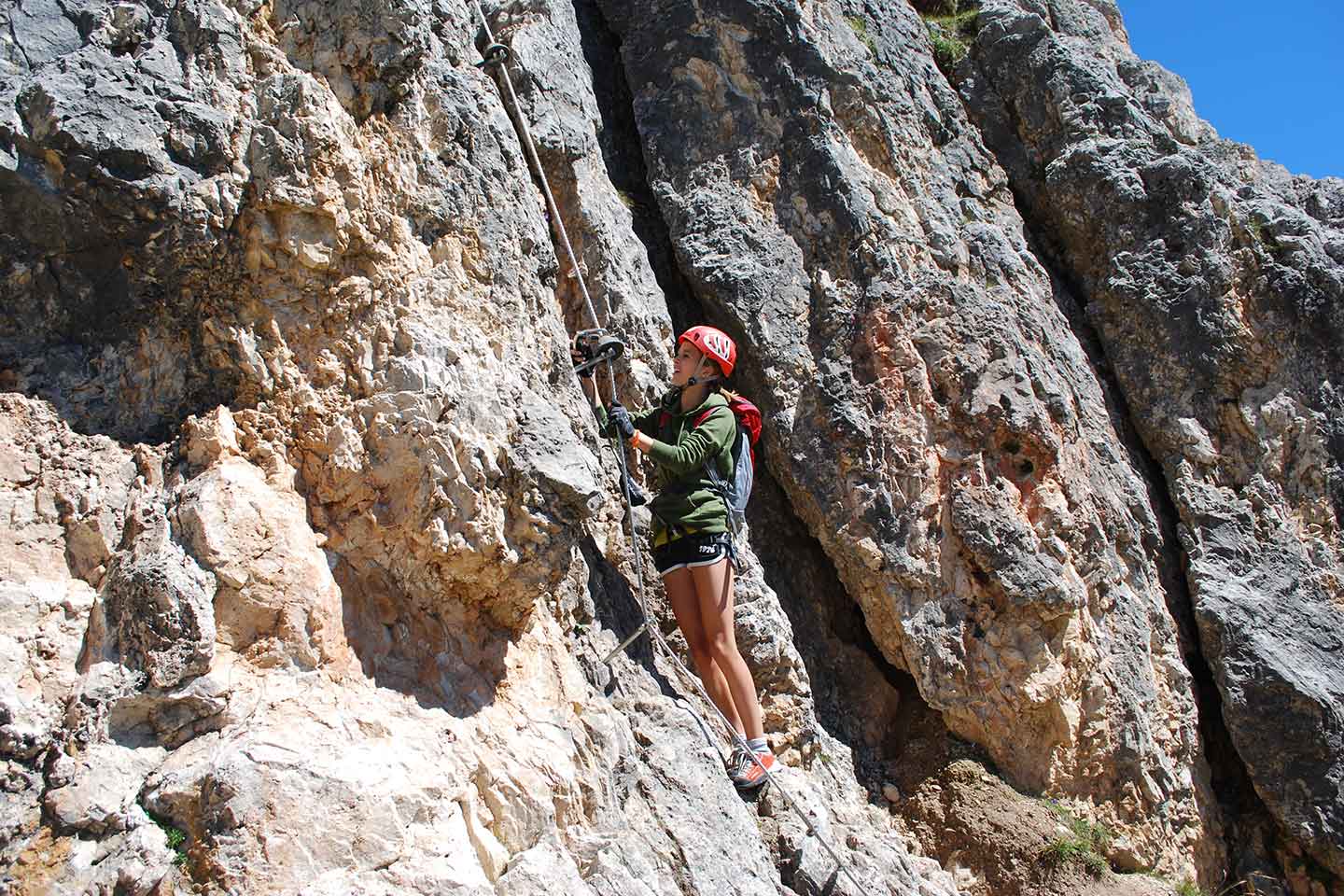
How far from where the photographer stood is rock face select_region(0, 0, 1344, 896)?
3758mm

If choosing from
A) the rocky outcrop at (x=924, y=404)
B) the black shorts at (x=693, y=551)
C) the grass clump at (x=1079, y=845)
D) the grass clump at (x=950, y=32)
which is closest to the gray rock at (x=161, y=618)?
the black shorts at (x=693, y=551)

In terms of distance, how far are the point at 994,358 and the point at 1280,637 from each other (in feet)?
9.79

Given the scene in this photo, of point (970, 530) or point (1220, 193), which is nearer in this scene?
point (970, 530)

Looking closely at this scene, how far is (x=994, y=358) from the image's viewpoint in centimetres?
752

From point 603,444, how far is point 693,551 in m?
1.00

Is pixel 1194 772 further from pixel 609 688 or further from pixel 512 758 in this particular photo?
pixel 512 758

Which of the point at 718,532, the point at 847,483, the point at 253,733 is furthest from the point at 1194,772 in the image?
the point at 253,733

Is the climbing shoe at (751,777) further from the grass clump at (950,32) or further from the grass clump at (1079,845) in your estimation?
the grass clump at (950,32)

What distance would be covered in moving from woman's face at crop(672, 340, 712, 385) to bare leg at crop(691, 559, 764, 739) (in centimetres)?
116

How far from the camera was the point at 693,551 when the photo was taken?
5.71m

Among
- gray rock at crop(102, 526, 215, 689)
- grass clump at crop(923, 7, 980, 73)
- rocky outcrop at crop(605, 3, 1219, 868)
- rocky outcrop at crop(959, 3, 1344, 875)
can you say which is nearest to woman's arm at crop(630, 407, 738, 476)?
rocky outcrop at crop(605, 3, 1219, 868)

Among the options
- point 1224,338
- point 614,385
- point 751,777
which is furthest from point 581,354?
point 1224,338

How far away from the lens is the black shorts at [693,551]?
5.70 m

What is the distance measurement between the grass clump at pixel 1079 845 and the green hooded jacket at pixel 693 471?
310 cm
